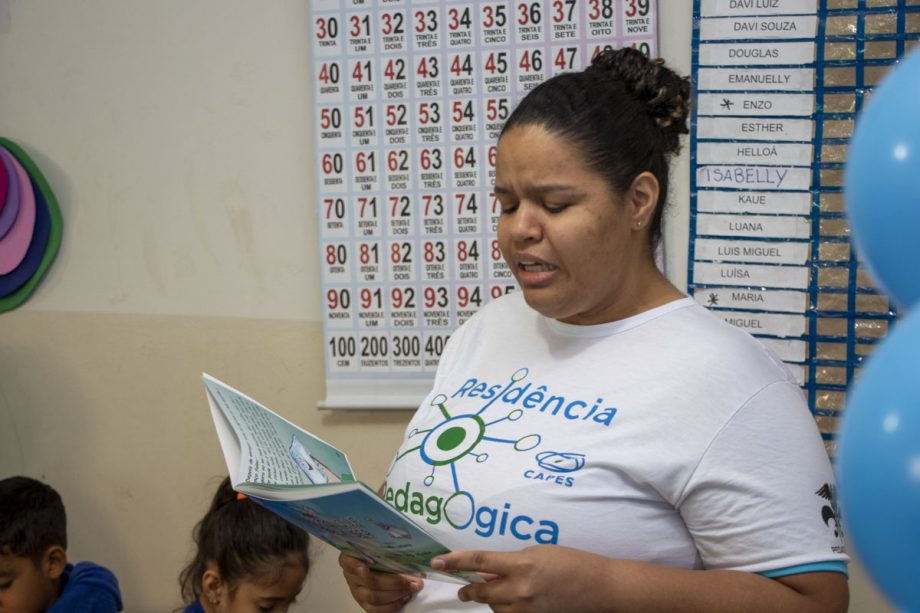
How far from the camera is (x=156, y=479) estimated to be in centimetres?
246

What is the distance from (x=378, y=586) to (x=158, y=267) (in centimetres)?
138

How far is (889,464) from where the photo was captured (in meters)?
0.53

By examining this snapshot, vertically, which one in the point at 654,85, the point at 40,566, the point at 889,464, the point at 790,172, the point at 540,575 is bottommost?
the point at 40,566

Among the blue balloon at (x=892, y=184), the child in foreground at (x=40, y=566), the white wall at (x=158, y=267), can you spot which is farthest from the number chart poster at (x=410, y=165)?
the blue balloon at (x=892, y=184)

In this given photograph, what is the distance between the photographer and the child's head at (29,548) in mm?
2004

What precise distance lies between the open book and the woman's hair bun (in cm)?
59

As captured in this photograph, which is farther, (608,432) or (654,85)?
(654,85)

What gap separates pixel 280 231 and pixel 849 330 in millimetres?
1255

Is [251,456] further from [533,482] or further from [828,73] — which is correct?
[828,73]

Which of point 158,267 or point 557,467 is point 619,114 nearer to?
point 557,467

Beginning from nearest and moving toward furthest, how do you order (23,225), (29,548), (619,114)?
(619,114) → (29,548) → (23,225)

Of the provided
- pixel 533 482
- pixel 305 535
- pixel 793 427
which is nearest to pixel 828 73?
pixel 793 427

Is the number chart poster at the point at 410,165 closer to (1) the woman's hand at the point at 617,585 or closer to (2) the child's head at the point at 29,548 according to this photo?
(2) the child's head at the point at 29,548

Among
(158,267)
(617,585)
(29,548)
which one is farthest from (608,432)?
(158,267)
